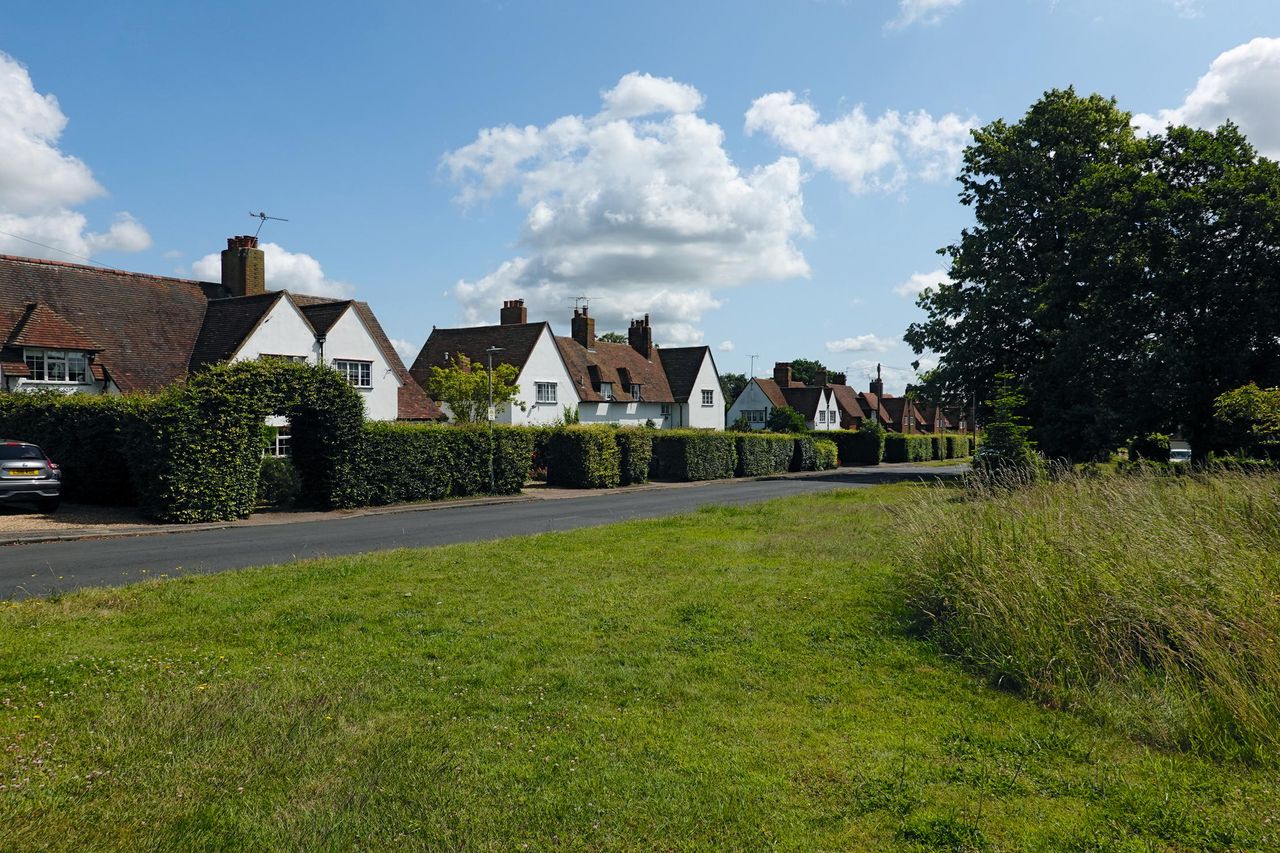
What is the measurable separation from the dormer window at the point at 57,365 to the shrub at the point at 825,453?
124 ft

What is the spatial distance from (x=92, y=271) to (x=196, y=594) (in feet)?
104

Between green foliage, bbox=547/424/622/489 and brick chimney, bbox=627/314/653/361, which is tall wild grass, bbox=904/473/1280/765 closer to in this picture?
green foliage, bbox=547/424/622/489

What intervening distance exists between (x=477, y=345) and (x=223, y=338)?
1863 cm

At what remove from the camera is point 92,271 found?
34656mm

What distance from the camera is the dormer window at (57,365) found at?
96.4 feet

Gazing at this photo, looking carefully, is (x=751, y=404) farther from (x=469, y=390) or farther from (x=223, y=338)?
(x=223, y=338)

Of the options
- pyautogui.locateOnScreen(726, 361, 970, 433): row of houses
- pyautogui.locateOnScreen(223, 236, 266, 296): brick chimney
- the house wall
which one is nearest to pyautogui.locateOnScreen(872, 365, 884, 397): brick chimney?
pyautogui.locateOnScreen(726, 361, 970, 433): row of houses

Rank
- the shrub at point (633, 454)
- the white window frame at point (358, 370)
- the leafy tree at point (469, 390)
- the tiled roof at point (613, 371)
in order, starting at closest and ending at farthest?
the shrub at point (633, 454) < the white window frame at point (358, 370) < the leafy tree at point (469, 390) < the tiled roof at point (613, 371)

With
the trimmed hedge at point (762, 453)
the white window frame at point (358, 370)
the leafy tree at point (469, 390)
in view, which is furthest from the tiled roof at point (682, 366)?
the white window frame at point (358, 370)

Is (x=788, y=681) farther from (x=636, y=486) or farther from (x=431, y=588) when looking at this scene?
(x=636, y=486)

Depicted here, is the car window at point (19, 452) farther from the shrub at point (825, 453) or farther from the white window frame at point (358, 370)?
the shrub at point (825, 453)

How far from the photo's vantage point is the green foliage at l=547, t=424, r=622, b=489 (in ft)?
110

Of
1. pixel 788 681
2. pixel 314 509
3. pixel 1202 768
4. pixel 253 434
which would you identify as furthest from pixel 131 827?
pixel 314 509

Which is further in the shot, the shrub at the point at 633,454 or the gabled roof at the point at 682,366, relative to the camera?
the gabled roof at the point at 682,366
